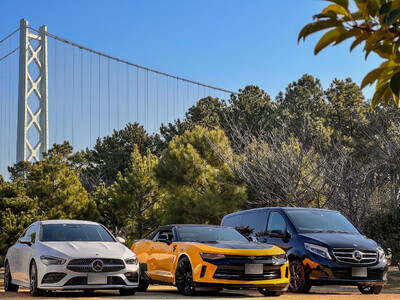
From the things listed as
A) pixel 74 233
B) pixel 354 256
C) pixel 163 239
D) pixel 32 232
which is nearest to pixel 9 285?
pixel 32 232

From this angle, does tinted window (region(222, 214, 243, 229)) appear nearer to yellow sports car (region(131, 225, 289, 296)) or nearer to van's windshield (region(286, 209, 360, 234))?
van's windshield (region(286, 209, 360, 234))

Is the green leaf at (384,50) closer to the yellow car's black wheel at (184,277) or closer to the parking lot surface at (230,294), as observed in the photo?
the parking lot surface at (230,294)

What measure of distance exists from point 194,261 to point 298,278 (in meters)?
2.60

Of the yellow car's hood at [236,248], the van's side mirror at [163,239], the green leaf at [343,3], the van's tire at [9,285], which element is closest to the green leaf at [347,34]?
the green leaf at [343,3]

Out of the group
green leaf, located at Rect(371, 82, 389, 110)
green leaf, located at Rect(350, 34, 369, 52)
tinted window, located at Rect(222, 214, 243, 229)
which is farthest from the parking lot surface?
green leaf, located at Rect(350, 34, 369, 52)

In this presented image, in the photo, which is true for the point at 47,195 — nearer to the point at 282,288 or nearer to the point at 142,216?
the point at 142,216

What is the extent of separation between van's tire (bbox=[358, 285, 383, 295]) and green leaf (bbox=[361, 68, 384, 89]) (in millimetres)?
11026

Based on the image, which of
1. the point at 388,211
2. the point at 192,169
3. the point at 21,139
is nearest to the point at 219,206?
the point at 192,169

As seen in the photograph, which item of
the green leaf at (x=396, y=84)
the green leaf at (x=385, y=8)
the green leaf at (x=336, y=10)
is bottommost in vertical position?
the green leaf at (x=396, y=84)

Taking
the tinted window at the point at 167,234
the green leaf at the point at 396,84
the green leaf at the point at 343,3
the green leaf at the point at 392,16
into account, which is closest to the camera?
the green leaf at the point at 392,16

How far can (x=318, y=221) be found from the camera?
14.1 m

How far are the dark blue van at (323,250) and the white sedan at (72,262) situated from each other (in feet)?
9.04

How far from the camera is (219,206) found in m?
30.5

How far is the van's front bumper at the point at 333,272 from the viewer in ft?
41.2
